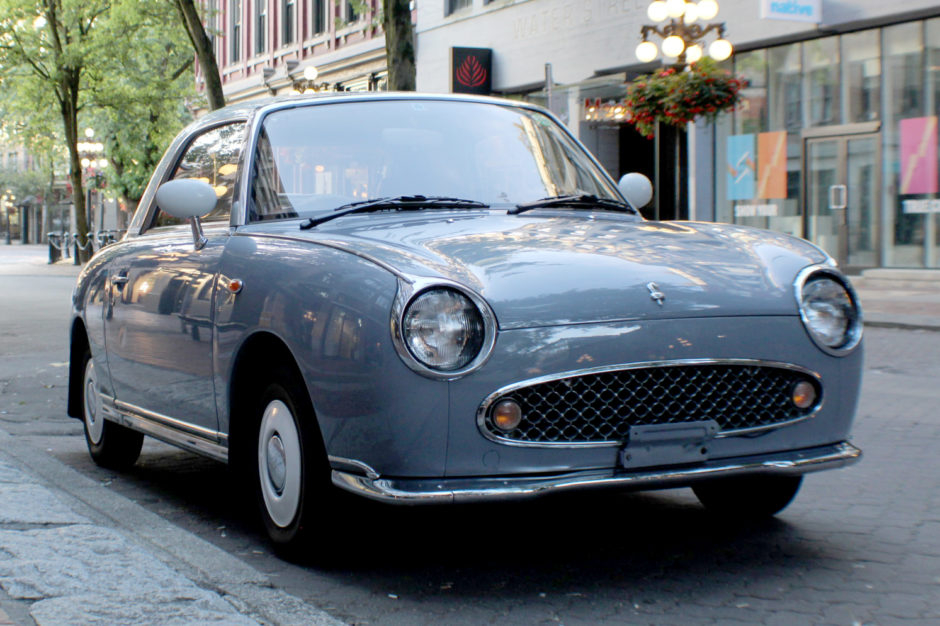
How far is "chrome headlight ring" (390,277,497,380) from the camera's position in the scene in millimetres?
3635

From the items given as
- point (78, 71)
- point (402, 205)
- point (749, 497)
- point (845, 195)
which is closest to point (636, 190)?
point (402, 205)

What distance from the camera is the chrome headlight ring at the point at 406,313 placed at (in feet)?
11.9

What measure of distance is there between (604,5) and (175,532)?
2187 cm

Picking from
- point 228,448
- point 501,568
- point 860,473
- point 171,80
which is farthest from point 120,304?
point 171,80

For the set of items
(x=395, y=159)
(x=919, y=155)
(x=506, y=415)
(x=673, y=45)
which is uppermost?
(x=673, y=45)

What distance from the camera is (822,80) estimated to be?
21.4m

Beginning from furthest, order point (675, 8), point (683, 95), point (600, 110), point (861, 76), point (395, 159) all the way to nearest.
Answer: point (600, 110)
point (861, 76)
point (675, 8)
point (683, 95)
point (395, 159)

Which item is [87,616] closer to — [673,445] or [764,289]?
[673,445]

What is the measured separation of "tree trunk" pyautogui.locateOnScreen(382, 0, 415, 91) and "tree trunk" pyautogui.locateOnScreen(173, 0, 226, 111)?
530 centimetres

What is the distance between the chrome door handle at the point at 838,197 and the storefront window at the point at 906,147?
817mm

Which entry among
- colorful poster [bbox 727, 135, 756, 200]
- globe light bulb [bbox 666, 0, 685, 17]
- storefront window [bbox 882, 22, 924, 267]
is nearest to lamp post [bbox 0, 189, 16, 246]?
colorful poster [bbox 727, 135, 756, 200]

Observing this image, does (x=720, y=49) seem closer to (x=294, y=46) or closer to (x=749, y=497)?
(x=749, y=497)

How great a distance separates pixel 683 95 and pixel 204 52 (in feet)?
28.5

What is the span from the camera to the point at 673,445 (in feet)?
12.6
